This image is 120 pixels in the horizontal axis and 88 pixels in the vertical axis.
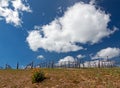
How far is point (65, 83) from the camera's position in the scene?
3656cm

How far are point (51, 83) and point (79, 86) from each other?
423 centimetres

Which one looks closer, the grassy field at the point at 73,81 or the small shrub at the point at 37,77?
the grassy field at the point at 73,81

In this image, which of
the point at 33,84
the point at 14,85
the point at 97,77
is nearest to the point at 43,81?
the point at 33,84

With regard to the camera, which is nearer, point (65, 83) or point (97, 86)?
point (97, 86)

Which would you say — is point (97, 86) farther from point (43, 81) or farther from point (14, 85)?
point (14, 85)

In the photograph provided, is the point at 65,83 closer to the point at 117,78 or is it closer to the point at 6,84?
the point at 117,78

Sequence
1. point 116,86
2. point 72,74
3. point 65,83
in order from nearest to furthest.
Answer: point 116,86 → point 65,83 → point 72,74

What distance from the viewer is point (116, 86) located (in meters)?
32.8

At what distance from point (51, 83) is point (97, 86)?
6413 millimetres

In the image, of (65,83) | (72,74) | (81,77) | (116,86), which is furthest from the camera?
(72,74)

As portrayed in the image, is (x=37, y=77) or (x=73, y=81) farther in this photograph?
(x=37, y=77)

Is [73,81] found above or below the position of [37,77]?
below

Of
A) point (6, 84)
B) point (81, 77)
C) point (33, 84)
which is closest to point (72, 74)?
point (81, 77)

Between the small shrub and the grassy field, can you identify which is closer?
the grassy field
